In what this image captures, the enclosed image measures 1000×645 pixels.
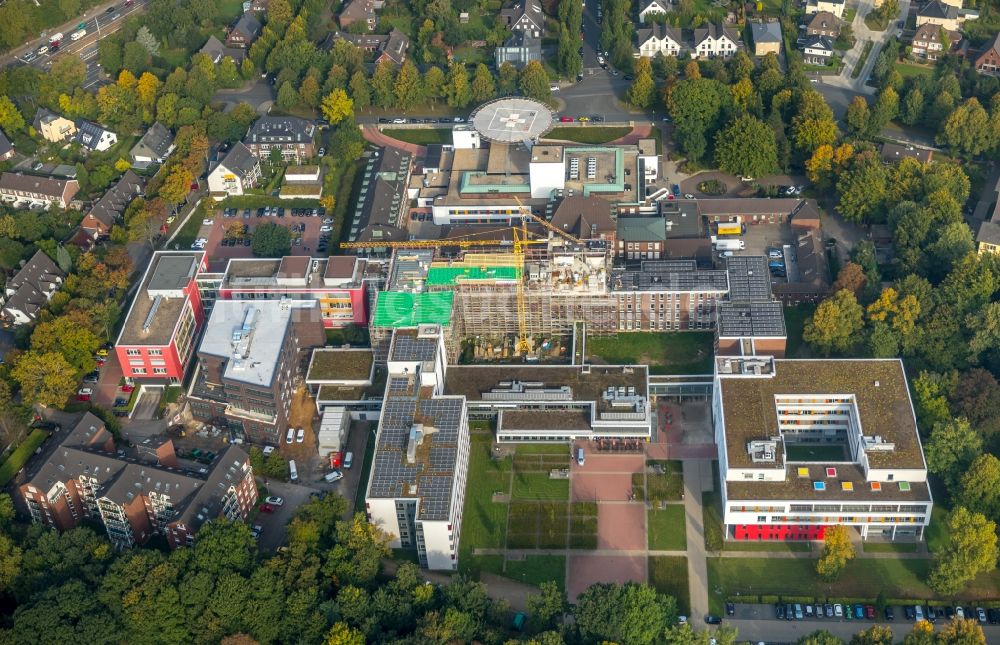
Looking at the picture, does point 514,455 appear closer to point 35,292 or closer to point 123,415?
point 123,415

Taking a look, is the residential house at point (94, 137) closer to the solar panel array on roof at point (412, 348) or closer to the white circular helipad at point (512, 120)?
the white circular helipad at point (512, 120)

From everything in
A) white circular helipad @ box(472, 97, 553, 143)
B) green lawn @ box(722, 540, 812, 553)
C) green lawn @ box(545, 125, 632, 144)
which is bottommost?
green lawn @ box(722, 540, 812, 553)

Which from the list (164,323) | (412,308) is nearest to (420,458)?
(412,308)

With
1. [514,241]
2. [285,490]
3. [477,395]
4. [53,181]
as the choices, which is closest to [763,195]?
[514,241]

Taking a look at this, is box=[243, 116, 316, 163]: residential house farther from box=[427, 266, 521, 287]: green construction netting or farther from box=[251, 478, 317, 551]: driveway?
box=[251, 478, 317, 551]: driveway

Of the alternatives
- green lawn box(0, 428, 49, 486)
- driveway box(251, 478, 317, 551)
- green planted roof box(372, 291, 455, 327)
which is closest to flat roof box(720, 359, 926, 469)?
green planted roof box(372, 291, 455, 327)

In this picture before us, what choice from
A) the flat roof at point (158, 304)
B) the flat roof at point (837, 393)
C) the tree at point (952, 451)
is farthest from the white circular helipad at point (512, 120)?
the tree at point (952, 451)
